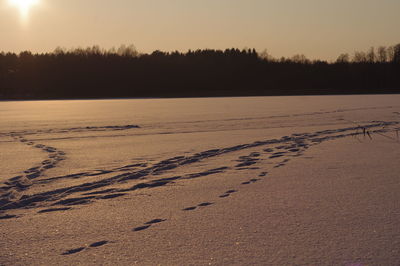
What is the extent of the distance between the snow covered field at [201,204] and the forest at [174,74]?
49.8m

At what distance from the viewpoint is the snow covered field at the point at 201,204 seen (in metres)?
2.54

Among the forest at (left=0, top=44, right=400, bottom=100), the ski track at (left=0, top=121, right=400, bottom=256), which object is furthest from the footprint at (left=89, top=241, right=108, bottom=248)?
the forest at (left=0, top=44, right=400, bottom=100)

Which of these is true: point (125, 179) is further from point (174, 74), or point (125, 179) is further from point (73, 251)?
point (174, 74)

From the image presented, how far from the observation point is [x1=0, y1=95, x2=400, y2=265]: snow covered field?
2535mm

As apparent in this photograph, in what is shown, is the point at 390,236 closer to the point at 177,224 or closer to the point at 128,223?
the point at 177,224

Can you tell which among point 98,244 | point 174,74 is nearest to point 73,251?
point 98,244

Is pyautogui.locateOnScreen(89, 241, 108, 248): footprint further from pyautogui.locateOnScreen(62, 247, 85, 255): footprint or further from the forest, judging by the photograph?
the forest

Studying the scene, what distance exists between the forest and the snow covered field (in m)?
49.8

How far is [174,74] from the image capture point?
208ft

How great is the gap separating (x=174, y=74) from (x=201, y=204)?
60.4m

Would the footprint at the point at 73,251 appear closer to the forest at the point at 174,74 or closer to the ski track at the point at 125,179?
the ski track at the point at 125,179

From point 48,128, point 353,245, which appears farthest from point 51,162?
point 48,128

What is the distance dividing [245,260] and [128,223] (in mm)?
971

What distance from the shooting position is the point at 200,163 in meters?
5.56
